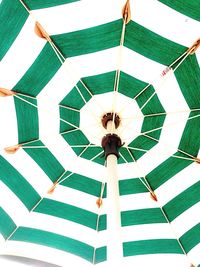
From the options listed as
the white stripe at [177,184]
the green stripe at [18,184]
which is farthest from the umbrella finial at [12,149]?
the white stripe at [177,184]

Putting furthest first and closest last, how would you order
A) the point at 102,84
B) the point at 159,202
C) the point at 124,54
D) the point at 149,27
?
the point at 159,202 < the point at 102,84 < the point at 124,54 < the point at 149,27

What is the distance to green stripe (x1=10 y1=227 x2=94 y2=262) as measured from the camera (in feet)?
11.3

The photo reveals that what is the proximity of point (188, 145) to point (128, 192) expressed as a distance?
0.89 meters

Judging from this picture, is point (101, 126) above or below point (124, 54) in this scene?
below

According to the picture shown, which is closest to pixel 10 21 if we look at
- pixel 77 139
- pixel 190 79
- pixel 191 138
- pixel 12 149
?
pixel 12 149

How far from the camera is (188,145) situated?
3.32m

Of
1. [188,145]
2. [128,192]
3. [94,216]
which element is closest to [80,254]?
[94,216]

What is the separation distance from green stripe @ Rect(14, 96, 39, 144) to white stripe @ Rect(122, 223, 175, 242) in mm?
1579

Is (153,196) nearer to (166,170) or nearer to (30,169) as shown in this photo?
(166,170)

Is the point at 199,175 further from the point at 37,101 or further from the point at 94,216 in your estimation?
the point at 37,101

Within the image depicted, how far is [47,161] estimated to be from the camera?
11.2 feet

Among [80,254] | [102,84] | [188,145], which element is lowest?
[80,254]

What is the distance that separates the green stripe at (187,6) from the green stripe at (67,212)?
2368mm

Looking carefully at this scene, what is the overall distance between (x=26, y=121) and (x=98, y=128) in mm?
824
